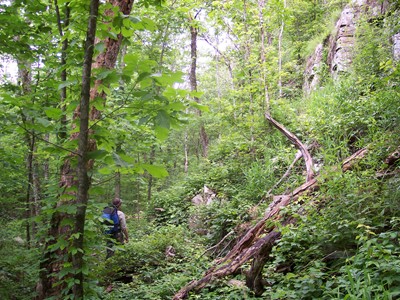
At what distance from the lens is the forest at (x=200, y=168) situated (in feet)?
6.45

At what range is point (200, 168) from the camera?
36.8ft

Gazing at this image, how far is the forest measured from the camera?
196cm

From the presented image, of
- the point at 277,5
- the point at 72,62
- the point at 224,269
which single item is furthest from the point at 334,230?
the point at 277,5

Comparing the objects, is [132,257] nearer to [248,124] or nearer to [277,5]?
[248,124]

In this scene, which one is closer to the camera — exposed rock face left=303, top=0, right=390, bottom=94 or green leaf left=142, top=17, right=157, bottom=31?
green leaf left=142, top=17, right=157, bottom=31

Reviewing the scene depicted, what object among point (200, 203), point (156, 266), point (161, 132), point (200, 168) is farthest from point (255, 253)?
point (200, 168)

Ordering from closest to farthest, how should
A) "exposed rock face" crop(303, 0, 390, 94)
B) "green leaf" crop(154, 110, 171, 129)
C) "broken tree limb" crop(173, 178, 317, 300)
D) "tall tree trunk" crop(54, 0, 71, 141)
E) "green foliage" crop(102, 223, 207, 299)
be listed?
1. "green leaf" crop(154, 110, 171, 129)
2. "tall tree trunk" crop(54, 0, 71, 141)
3. "broken tree limb" crop(173, 178, 317, 300)
4. "green foliage" crop(102, 223, 207, 299)
5. "exposed rock face" crop(303, 0, 390, 94)

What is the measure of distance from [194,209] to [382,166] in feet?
16.6

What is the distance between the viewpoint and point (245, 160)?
8828 millimetres

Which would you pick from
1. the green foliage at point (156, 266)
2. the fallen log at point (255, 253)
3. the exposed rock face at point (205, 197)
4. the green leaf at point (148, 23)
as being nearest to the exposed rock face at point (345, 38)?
the exposed rock face at point (205, 197)

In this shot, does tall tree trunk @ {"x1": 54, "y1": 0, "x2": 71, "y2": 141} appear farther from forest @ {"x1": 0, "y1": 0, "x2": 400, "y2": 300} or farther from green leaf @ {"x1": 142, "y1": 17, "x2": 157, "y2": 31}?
green leaf @ {"x1": 142, "y1": 17, "x2": 157, "y2": 31}

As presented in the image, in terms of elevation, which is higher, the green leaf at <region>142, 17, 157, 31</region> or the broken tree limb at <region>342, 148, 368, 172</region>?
the green leaf at <region>142, 17, 157, 31</region>

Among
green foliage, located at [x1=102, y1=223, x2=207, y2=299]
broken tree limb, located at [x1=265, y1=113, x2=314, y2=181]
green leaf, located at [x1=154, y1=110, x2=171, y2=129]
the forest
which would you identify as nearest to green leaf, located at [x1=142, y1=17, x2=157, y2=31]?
the forest

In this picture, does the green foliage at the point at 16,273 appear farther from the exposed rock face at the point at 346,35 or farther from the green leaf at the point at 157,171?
the exposed rock face at the point at 346,35
